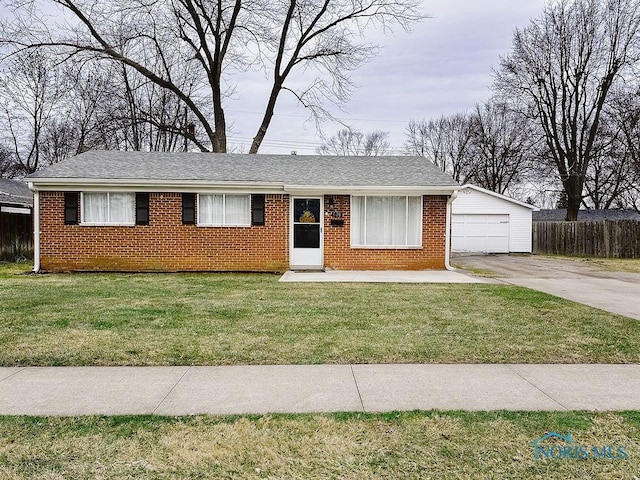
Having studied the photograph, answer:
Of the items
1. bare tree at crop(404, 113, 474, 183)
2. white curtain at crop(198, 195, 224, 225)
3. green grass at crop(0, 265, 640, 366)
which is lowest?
green grass at crop(0, 265, 640, 366)

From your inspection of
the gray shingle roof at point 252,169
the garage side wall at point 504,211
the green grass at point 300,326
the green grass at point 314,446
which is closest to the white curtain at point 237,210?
the gray shingle roof at point 252,169

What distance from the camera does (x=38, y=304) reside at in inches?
326

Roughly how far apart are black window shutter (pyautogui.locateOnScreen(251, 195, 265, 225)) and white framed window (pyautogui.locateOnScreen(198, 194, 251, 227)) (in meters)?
0.12

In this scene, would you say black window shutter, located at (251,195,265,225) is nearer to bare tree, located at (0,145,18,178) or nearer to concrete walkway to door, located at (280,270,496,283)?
concrete walkway to door, located at (280,270,496,283)

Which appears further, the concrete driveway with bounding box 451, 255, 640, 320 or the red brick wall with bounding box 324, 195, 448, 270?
the red brick wall with bounding box 324, 195, 448, 270

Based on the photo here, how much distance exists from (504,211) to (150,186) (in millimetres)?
18692

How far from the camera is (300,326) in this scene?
6.66 metres

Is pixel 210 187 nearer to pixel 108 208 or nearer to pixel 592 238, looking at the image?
pixel 108 208

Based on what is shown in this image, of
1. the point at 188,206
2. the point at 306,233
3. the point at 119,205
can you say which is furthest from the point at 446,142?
the point at 119,205

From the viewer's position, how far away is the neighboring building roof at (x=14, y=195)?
1864cm

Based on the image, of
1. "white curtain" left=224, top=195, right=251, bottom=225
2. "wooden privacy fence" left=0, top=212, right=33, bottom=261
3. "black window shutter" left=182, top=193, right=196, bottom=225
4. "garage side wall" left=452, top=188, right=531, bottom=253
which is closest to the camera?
"black window shutter" left=182, top=193, right=196, bottom=225

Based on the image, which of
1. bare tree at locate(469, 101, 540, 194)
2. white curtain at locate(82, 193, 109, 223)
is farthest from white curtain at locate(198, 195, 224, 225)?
bare tree at locate(469, 101, 540, 194)

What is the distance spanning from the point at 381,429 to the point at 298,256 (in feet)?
36.7

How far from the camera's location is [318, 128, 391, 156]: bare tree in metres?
Result: 48.2
